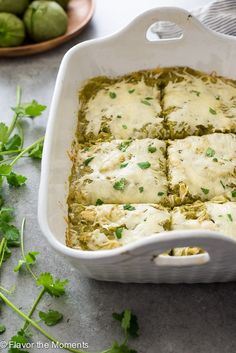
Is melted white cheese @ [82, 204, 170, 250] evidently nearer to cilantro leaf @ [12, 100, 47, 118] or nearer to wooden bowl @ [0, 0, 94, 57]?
cilantro leaf @ [12, 100, 47, 118]

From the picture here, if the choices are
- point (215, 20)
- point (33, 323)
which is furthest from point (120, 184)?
point (215, 20)

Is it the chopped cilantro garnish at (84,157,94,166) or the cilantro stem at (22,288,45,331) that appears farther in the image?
the chopped cilantro garnish at (84,157,94,166)

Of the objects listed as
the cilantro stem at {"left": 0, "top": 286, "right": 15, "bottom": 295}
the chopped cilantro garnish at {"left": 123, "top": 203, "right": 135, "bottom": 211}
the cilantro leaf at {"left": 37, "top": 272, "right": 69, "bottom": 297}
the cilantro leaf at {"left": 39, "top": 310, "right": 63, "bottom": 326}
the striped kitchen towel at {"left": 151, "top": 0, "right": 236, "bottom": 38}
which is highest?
the striped kitchen towel at {"left": 151, "top": 0, "right": 236, "bottom": 38}

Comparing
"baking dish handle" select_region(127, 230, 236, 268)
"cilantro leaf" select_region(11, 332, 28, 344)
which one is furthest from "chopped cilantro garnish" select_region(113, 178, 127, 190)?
"cilantro leaf" select_region(11, 332, 28, 344)

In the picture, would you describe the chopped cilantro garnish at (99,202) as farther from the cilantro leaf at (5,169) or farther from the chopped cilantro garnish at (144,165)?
the cilantro leaf at (5,169)

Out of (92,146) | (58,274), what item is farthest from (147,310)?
(92,146)
